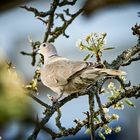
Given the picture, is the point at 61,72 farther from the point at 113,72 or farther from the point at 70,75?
the point at 113,72

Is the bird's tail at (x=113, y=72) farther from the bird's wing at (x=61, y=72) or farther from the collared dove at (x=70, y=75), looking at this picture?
the bird's wing at (x=61, y=72)

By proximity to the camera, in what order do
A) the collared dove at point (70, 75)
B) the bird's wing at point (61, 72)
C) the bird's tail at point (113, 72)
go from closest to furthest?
1. the bird's tail at point (113, 72)
2. the collared dove at point (70, 75)
3. the bird's wing at point (61, 72)

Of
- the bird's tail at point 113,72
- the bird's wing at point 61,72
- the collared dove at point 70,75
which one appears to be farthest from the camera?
the bird's wing at point 61,72

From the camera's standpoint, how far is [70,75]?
8.30 feet

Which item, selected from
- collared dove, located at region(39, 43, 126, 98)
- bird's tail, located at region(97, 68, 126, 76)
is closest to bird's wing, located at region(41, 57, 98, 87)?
collared dove, located at region(39, 43, 126, 98)

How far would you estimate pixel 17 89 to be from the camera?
0.55 metres

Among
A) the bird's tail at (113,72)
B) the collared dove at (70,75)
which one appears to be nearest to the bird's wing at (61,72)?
the collared dove at (70,75)

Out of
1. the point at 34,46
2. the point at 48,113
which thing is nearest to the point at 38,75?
the point at 34,46

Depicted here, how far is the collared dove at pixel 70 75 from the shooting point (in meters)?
2.33

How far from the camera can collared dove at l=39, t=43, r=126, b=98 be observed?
7.64 feet

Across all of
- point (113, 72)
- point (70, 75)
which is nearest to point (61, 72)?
point (70, 75)

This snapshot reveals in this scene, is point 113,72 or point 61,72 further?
point 61,72

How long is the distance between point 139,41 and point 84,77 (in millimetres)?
366

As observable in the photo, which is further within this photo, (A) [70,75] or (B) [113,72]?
(A) [70,75]
